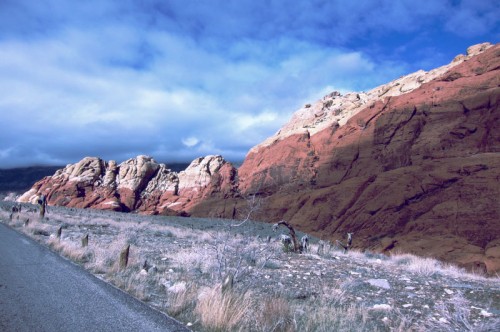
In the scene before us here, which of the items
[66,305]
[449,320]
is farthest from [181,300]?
[449,320]

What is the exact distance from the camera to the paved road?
4391 millimetres

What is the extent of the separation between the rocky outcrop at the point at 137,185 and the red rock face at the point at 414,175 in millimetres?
22111

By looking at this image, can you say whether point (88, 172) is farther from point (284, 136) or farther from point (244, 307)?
point (244, 307)

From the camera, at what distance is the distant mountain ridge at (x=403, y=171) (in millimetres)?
25438

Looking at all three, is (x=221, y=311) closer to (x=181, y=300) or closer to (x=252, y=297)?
(x=181, y=300)

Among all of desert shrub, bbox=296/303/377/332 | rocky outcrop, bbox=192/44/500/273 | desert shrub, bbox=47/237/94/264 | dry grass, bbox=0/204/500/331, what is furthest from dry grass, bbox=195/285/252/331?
rocky outcrop, bbox=192/44/500/273

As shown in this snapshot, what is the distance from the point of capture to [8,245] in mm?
11453

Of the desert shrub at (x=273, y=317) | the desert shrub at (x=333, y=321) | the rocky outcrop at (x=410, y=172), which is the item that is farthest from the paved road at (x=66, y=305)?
the rocky outcrop at (x=410, y=172)

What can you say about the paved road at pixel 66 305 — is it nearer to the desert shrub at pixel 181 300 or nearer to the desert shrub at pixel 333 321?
the desert shrub at pixel 181 300

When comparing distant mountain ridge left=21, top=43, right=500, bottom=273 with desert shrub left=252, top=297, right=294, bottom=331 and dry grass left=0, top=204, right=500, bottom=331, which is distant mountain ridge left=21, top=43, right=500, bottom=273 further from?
desert shrub left=252, top=297, right=294, bottom=331

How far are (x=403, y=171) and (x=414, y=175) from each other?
5.75ft

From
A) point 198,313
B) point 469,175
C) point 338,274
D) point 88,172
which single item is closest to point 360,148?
point 469,175

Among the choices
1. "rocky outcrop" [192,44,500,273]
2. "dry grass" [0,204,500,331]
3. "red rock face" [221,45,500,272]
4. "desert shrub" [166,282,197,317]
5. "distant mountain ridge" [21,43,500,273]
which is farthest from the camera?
"distant mountain ridge" [21,43,500,273]

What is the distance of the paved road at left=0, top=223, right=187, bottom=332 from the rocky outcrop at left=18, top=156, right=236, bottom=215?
55999mm
